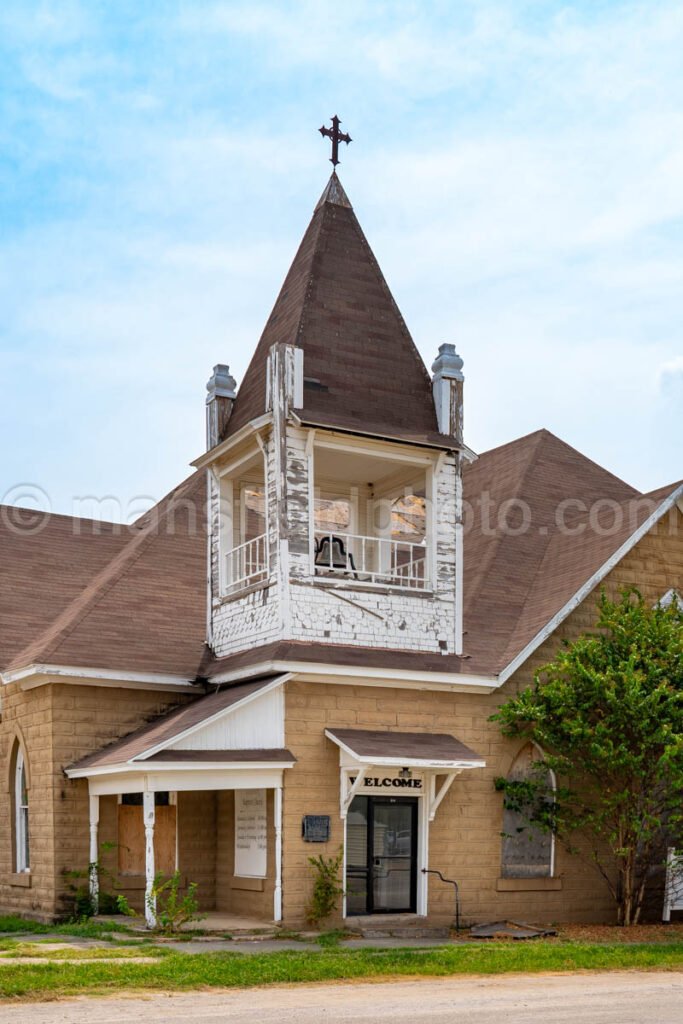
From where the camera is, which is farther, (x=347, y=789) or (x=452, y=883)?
(x=452, y=883)

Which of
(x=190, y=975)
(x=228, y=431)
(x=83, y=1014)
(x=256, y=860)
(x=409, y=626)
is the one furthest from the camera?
(x=228, y=431)

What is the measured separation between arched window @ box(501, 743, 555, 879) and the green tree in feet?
0.47

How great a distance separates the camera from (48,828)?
2159 cm

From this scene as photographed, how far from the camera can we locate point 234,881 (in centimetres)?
2150

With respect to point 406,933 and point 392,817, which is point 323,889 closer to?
point 406,933

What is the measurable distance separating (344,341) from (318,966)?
11.5m

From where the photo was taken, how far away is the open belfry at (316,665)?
66.5 feet

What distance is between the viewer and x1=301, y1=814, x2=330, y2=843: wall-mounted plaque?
20.0 m

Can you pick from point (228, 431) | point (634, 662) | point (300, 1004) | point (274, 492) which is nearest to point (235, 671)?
point (274, 492)

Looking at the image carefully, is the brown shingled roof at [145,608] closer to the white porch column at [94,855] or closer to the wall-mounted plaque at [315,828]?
the white porch column at [94,855]

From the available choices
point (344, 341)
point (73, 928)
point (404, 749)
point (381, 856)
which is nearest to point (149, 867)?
point (73, 928)

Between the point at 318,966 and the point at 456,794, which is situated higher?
the point at 456,794

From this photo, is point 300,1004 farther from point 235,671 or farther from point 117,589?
point 117,589

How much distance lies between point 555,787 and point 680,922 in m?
3.42
